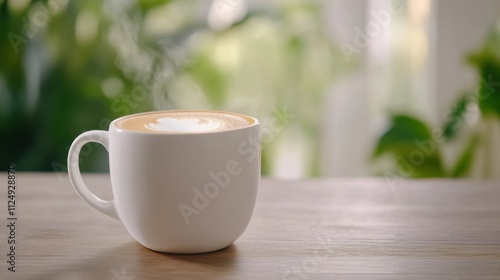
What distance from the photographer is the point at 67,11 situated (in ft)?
5.81

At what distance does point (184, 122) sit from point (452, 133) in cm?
131

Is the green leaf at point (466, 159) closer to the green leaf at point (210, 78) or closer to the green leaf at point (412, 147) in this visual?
the green leaf at point (412, 147)

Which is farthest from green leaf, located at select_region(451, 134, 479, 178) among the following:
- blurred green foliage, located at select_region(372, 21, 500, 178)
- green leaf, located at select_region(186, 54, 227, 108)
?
green leaf, located at select_region(186, 54, 227, 108)

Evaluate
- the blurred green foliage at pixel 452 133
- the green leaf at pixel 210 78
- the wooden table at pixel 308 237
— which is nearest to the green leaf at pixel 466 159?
A: the blurred green foliage at pixel 452 133

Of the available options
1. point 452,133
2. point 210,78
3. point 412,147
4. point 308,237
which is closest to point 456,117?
point 452,133

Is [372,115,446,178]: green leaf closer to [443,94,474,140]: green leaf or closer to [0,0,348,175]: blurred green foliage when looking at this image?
[443,94,474,140]: green leaf

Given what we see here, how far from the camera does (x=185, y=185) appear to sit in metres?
0.56

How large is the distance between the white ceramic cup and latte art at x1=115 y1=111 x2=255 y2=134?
0.02 meters

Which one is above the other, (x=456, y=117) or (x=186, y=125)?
(x=186, y=125)

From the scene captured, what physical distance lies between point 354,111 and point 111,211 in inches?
52.6

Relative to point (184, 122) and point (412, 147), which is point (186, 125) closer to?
point (184, 122)

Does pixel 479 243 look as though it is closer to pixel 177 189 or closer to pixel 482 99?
pixel 177 189

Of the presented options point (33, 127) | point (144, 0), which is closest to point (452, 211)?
point (144, 0)

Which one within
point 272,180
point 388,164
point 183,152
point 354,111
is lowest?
point 388,164
